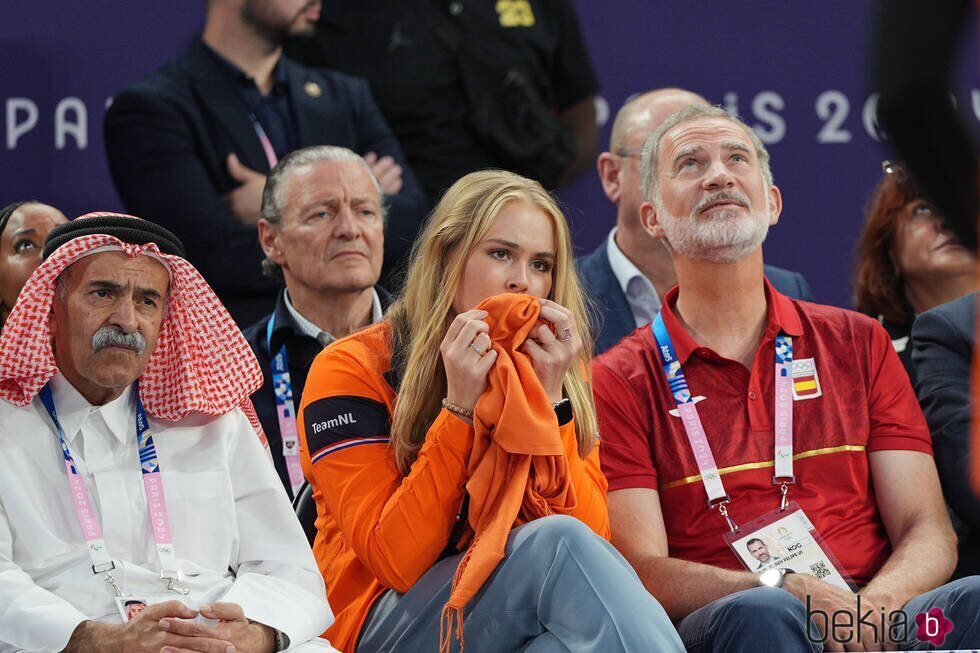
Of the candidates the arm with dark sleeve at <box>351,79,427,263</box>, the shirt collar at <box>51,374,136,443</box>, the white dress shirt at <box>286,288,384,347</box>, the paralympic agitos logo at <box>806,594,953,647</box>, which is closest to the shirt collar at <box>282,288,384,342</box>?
the white dress shirt at <box>286,288,384,347</box>

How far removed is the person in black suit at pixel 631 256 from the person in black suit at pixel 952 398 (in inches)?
34.9

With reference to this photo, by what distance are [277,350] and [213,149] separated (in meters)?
1.01

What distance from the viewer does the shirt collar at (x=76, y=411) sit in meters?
2.76

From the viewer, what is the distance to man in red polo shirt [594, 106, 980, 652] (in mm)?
→ 2875

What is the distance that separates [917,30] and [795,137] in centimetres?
408

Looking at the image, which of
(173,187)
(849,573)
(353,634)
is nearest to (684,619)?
(849,573)

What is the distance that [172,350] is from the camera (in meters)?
2.99

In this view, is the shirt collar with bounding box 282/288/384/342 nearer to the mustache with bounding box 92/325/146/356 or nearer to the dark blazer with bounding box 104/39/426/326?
the dark blazer with bounding box 104/39/426/326

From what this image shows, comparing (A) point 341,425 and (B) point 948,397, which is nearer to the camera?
(A) point 341,425

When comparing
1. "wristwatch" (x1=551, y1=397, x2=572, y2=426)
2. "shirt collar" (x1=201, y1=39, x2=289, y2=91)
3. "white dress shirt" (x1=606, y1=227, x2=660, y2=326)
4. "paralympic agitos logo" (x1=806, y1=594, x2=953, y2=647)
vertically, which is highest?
"shirt collar" (x1=201, y1=39, x2=289, y2=91)

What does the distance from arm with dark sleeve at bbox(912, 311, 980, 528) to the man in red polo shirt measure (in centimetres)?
9

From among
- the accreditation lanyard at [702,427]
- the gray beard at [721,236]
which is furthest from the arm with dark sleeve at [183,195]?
the accreditation lanyard at [702,427]

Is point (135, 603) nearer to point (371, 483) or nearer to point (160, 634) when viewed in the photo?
point (160, 634)

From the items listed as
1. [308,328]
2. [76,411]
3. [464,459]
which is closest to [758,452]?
[464,459]
